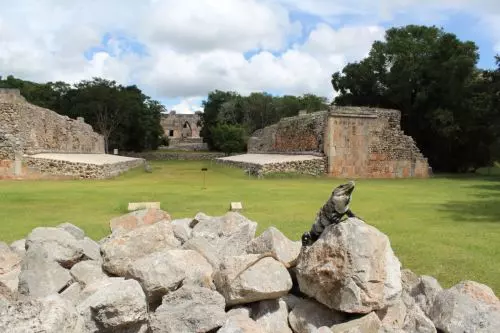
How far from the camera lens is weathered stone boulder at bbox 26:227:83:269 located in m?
5.26

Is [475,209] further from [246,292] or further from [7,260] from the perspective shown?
[7,260]

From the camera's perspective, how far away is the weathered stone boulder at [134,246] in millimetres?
5227

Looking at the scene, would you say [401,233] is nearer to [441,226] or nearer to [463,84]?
[441,226]

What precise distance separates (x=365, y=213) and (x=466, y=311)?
678 cm

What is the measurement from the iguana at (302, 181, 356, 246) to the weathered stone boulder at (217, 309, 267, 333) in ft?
3.53

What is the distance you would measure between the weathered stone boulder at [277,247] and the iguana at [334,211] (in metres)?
0.26

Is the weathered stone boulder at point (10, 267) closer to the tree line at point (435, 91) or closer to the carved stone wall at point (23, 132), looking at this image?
the carved stone wall at point (23, 132)

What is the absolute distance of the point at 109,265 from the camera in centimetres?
525

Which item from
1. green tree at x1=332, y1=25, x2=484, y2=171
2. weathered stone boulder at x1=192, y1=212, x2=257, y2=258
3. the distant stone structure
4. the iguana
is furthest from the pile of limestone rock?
the distant stone structure

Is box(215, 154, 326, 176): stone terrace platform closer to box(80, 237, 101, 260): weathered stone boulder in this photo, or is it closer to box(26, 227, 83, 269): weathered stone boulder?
box(80, 237, 101, 260): weathered stone boulder

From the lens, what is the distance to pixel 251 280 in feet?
14.7

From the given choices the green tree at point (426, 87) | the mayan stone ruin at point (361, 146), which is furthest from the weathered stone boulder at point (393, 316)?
the green tree at point (426, 87)

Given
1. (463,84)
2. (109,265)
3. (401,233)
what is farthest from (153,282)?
(463,84)

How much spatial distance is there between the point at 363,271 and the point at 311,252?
1.84 ft
